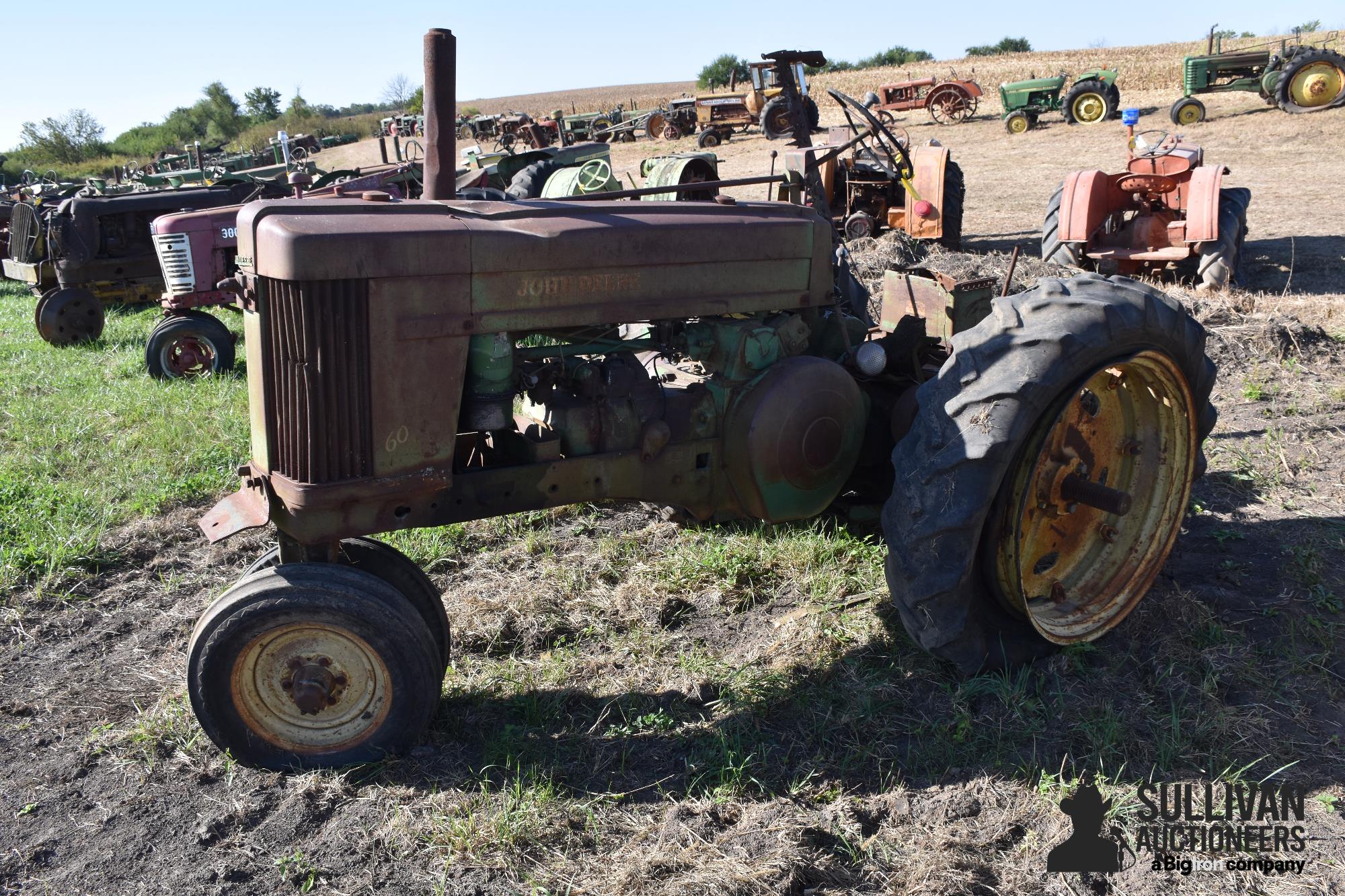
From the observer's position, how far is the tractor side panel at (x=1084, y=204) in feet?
29.8

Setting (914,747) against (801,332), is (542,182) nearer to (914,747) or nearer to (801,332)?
(801,332)

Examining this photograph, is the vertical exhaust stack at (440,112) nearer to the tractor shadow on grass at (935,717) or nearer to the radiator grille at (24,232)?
the tractor shadow on grass at (935,717)

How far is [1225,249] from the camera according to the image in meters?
8.55

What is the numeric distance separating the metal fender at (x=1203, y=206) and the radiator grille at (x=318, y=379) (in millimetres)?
8023

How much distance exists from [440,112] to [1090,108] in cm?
2412

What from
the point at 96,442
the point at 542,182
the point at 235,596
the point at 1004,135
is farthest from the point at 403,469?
the point at 1004,135

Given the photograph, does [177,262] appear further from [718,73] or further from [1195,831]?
[718,73]

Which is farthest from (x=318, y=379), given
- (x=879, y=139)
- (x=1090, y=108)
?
(x=1090, y=108)

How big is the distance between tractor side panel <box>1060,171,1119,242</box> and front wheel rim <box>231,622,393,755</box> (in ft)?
26.5

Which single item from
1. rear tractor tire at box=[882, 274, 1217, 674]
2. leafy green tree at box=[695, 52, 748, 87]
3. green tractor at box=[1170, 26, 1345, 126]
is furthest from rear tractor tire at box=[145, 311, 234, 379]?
leafy green tree at box=[695, 52, 748, 87]

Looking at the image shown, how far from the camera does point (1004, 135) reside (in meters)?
24.1

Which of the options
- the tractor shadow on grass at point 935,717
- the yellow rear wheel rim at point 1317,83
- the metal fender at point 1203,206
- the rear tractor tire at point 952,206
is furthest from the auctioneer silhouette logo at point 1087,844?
the yellow rear wheel rim at point 1317,83

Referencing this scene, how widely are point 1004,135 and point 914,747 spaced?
23.7 metres

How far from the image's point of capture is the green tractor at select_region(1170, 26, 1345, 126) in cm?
2062
